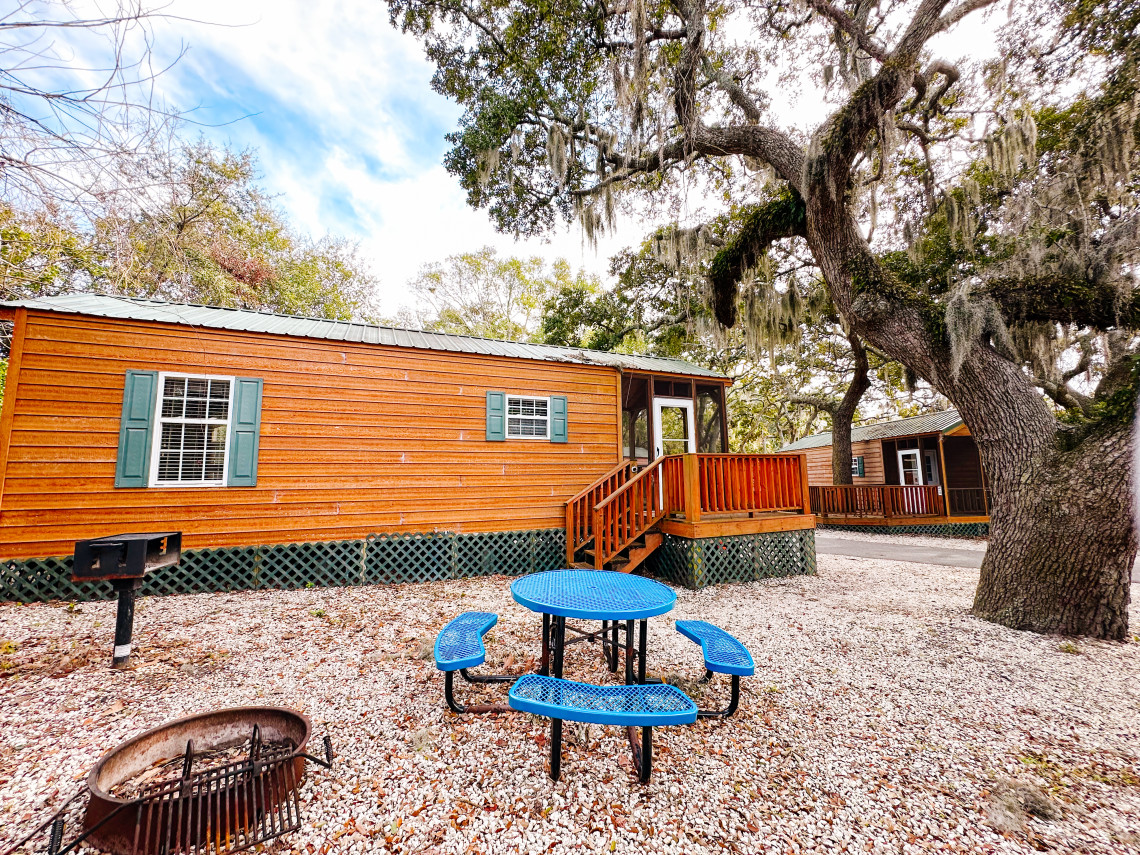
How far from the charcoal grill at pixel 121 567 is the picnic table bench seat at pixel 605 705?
3237 millimetres

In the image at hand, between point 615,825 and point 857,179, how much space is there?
8.53 m

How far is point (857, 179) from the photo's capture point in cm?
666

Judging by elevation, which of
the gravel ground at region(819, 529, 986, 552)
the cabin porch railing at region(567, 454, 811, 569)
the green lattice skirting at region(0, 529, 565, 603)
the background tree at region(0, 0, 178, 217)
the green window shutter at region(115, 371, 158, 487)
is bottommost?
the gravel ground at region(819, 529, 986, 552)

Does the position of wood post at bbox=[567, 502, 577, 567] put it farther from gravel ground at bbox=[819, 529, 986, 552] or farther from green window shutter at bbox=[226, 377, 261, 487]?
gravel ground at bbox=[819, 529, 986, 552]

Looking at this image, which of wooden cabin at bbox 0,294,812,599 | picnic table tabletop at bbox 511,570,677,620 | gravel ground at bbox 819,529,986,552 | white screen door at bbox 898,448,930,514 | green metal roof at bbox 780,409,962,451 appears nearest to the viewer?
picnic table tabletop at bbox 511,570,677,620

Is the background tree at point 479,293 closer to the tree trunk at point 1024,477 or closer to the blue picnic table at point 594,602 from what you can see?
the tree trunk at point 1024,477

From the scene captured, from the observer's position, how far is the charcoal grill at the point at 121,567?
3.15 m

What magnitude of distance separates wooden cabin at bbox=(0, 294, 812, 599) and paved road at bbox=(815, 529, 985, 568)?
12.4 ft

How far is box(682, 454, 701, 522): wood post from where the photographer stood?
6000mm

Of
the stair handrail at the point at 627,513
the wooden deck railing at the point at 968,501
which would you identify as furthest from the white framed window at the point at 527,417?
the wooden deck railing at the point at 968,501

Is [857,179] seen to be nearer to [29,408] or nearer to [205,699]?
[205,699]

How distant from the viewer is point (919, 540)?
1171cm

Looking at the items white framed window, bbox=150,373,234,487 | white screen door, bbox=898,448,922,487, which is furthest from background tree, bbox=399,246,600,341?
white framed window, bbox=150,373,234,487

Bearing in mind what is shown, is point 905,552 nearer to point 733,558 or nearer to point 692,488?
point 733,558
